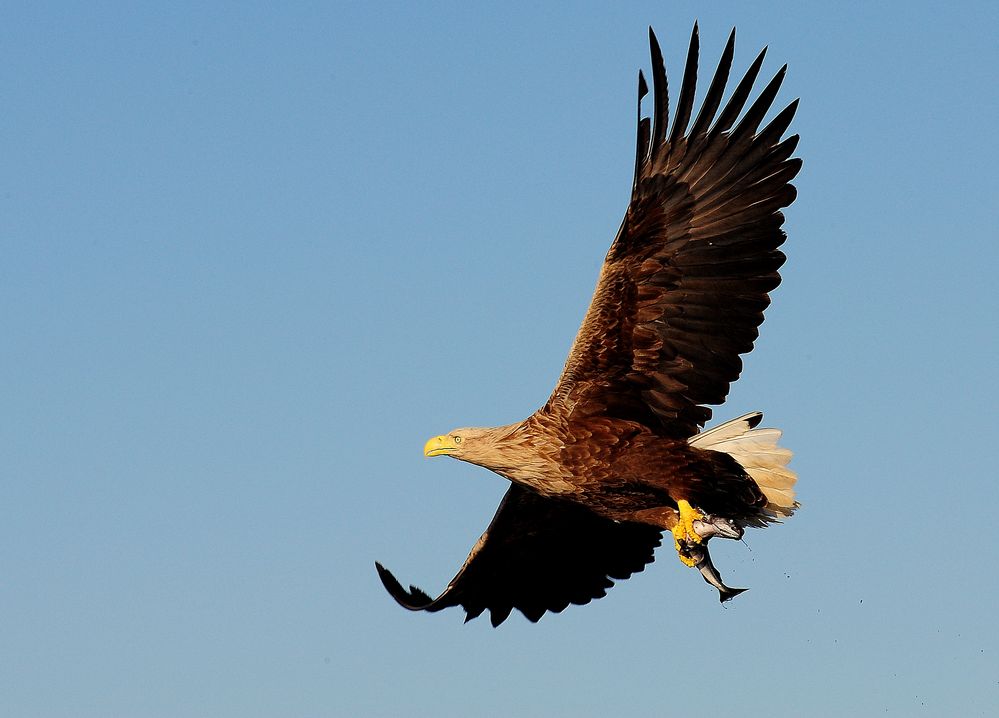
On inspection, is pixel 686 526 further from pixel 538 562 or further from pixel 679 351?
pixel 538 562

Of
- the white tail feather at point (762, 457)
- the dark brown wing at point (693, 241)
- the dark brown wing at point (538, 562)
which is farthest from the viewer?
the dark brown wing at point (538, 562)

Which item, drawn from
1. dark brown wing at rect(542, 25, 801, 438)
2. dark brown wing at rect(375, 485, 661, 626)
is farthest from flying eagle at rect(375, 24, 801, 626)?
dark brown wing at rect(375, 485, 661, 626)

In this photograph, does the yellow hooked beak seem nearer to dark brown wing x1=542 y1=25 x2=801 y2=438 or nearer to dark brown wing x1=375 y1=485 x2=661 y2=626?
dark brown wing x1=542 y1=25 x2=801 y2=438

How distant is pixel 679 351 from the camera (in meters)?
9.92

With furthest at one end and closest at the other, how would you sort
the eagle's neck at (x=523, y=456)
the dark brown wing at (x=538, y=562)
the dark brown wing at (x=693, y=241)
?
the dark brown wing at (x=538, y=562), the eagle's neck at (x=523, y=456), the dark brown wing at (x=693, y=241)

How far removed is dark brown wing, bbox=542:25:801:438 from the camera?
31.4 feet

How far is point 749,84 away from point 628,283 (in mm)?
1492

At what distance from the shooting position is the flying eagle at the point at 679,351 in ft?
31.5

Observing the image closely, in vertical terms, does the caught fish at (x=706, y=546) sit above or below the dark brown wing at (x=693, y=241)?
below

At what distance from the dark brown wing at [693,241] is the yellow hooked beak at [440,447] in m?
0.97

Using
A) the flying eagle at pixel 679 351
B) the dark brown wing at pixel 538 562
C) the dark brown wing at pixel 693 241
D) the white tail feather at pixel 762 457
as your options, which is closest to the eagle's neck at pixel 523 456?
the flying eagle at pixel 679 351

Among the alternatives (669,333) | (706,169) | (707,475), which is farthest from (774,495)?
(706,169)

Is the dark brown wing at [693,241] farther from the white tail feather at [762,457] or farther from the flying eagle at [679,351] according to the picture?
the white tail feather at [762,457]

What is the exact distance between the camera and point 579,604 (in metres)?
12.4
